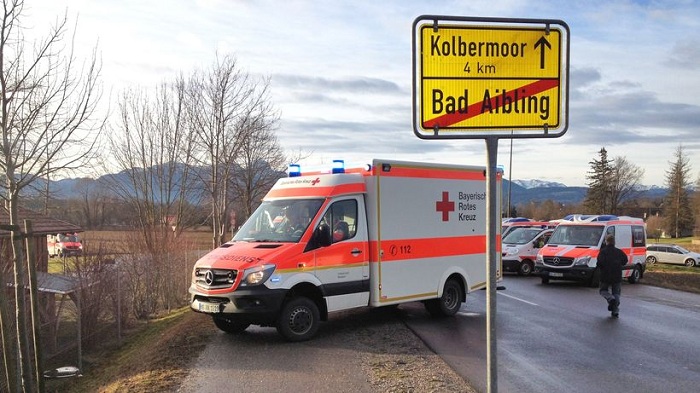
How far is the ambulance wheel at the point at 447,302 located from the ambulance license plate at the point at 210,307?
15.1 ft

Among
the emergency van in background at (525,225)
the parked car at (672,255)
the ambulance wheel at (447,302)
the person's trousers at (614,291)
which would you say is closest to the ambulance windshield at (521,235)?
the emergency van in background at (525,225)

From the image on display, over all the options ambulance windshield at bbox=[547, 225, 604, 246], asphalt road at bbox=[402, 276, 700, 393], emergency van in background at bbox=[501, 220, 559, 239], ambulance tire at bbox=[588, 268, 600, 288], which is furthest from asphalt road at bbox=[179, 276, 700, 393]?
emergency van in background at bbox=[501, 220, 559, 239]

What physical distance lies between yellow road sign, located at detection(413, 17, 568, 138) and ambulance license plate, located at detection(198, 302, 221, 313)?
644cm

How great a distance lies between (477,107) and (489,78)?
19cm

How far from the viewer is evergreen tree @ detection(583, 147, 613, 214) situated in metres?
79.5

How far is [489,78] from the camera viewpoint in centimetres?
354

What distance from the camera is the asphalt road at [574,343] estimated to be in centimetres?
735

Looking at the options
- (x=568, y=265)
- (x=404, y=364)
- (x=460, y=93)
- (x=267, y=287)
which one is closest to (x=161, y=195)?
(x=568, y=265)

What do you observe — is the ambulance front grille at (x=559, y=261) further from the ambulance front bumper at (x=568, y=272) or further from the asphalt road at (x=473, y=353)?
the asphalt road at (x=473, y=353)

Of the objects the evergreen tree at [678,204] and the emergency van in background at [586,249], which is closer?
the emergency van in background at [586,249]

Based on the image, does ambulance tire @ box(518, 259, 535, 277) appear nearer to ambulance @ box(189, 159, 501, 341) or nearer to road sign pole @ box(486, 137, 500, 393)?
ambulance @ box(189, 159, 501, 341)

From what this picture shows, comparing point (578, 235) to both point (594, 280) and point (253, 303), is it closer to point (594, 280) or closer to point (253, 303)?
point (594, 280)

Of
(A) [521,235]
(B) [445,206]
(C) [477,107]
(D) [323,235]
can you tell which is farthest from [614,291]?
(A) [521,235]

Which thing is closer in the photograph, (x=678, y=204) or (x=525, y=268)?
(x=525, y=268)
